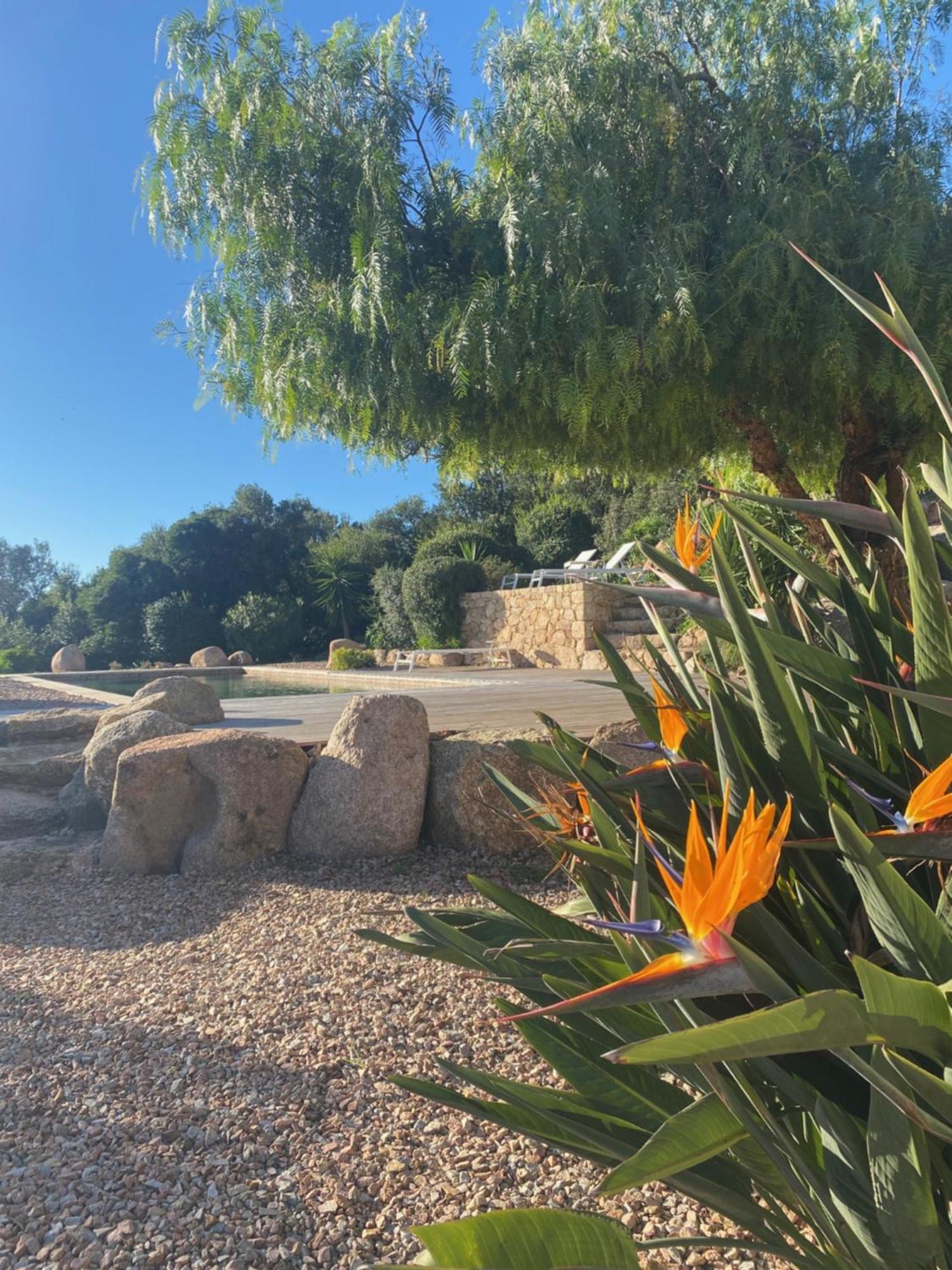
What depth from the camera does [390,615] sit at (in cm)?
2019

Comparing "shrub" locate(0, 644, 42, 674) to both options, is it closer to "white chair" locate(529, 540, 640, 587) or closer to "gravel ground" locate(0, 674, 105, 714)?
"gravel ground" locate(0, 674, 105, 714)

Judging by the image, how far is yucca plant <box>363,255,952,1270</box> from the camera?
618mm

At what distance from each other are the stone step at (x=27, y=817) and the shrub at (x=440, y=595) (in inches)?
533

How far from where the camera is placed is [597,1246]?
2.62 ft

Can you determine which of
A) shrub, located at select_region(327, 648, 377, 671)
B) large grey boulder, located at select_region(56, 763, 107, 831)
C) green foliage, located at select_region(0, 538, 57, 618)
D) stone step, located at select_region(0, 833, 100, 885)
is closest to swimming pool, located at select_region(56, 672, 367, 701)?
shrub, located at select_region(327, 648, 377, 671)

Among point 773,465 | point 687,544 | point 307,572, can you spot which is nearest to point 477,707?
point 773,465

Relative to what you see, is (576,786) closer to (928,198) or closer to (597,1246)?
(597,1246)

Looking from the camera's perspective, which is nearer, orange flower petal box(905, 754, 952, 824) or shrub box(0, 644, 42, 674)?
orange flower petal box(905, 754, 952, 824)

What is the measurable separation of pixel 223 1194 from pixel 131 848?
8.43ft

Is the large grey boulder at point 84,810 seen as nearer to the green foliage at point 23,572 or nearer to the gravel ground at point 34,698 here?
the gravel ground at point 34,698

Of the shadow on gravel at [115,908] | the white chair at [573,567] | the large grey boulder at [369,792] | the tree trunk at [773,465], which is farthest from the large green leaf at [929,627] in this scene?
the white chair at [573,567]

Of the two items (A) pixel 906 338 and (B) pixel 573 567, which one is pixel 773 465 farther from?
(B) pixel 573 567

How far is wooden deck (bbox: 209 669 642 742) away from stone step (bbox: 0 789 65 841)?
128 cm

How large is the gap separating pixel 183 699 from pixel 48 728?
100 cm
